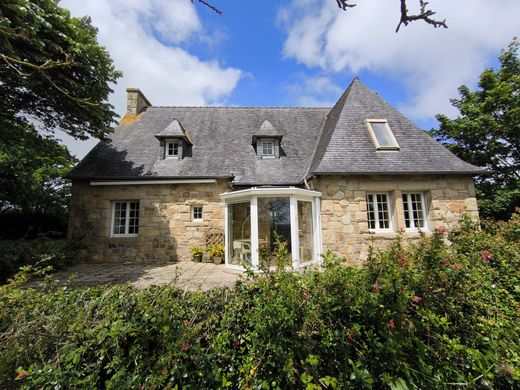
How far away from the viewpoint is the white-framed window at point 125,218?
30.1 feet

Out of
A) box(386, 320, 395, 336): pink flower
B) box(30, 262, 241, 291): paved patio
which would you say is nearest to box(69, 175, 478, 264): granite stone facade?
box(30, 262, 241, 291): paved patio

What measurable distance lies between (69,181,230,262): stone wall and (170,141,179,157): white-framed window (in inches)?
66.0

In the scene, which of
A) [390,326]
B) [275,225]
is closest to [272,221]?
[275,225]

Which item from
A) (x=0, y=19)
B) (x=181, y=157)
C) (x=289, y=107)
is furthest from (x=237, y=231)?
(x=289, y=107)

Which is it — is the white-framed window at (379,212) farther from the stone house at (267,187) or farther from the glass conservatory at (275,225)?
the glass conservatory at (275,225)

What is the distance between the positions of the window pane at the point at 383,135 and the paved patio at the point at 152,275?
7261 millimetres

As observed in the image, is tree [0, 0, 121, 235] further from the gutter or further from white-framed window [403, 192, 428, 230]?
white-framed window [403, 192, 428, 230]

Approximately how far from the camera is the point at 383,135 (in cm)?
873

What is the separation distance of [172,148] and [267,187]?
5.01 m

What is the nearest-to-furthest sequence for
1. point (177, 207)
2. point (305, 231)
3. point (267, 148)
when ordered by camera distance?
point (305, 231), point (177, 207), point (267, 148)

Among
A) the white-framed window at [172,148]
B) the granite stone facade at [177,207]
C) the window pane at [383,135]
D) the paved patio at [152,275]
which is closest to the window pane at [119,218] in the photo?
the granite stone facade at [177,207]

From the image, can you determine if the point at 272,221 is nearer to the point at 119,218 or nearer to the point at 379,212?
the point at 379,212

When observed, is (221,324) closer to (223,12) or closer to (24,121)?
(223,12)

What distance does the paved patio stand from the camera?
18.0 ft
